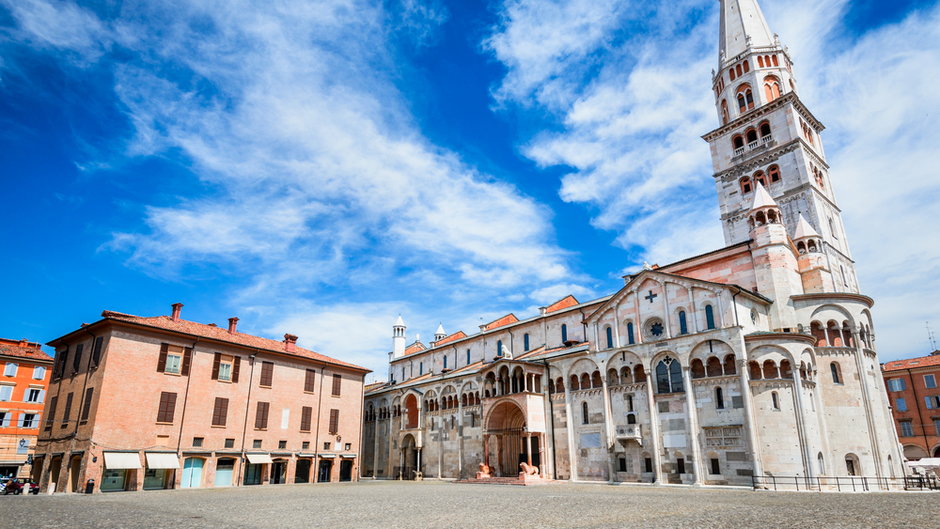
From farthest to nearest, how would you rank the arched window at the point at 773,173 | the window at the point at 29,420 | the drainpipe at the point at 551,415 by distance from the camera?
the window at the point at 29,420
the arched window at the point at 773,173
the drainpipe at the point at 551,415

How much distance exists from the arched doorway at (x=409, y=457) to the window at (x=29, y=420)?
32196 mm

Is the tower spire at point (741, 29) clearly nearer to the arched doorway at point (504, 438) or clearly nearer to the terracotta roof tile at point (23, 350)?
the arched doorway at point (504, 438)

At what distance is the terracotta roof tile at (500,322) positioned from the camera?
5341 centimetres

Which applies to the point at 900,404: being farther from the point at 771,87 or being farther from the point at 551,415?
the point at 551,415

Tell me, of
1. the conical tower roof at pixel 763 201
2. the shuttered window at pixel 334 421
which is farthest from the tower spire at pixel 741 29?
the shuttered window at pixel 334 421

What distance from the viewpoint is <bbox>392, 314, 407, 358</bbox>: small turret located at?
6856 centimetres

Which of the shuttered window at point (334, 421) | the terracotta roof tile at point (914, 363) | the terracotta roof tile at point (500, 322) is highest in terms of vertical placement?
the terracotta roof tile at point (500, 322)

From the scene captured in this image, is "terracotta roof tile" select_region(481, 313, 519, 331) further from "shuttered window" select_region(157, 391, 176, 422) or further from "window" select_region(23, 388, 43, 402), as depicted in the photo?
"window" select_region(23, 388, 43, 402)

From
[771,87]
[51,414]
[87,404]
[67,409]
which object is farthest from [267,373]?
[771,87]

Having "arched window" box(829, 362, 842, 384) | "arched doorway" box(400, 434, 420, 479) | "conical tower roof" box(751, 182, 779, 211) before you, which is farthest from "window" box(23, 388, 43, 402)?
"arched window" box(829, 362, 842, 384)

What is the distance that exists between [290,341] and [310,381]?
4.42 m

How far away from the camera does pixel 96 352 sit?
110ft

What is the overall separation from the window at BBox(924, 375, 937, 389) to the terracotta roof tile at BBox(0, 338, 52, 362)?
82044mm

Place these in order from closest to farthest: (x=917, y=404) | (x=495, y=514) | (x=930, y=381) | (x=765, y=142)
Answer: (x=495, y=514)
(x=765, y=142)
(x=930, y=381)
(x=917, y=404)
